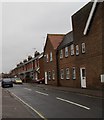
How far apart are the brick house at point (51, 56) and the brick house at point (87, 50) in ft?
24.3

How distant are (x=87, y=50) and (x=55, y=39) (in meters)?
20.5

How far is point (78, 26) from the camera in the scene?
108 feet

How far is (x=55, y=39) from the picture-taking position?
1993 inches

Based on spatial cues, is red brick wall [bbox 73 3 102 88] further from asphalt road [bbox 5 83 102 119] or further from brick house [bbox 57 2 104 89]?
asphalt road [bbox 5 83 102 119]

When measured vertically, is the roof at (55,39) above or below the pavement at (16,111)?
above

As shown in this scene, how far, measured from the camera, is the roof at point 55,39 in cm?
4818

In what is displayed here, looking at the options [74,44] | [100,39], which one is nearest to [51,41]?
[74,44]

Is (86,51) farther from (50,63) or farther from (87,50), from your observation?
(50,63)

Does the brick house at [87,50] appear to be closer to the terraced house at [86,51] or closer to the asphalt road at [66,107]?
the terraced house at [86,51]

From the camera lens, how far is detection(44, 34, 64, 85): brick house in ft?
153

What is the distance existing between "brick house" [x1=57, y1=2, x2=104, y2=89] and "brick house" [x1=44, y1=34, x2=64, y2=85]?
24.3ft

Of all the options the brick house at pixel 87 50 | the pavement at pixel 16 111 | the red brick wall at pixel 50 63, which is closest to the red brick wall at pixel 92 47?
the brick house at pixel 87 50

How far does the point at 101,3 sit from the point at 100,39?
321 centimetres

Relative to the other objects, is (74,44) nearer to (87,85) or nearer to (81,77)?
(81,77)
